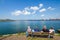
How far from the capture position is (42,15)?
5898 millimetres

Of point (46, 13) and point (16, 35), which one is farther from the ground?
point (46, 13)

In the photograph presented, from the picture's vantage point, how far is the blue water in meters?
5.85

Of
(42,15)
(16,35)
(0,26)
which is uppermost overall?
(42,15)

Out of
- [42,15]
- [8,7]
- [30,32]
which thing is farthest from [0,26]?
[42,15]

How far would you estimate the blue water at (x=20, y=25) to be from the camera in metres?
5.85

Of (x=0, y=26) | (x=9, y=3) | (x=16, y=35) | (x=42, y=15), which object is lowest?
(x=16, y=35)

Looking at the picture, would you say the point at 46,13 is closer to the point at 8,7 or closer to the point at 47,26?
the point at 47,26

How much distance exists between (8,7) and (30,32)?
1.29 m

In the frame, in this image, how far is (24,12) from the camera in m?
5.93

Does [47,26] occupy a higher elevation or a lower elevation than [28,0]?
lower

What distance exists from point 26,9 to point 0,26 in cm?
122

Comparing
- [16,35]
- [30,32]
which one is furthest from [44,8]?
[16,35]

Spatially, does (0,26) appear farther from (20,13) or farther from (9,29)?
(20,13)

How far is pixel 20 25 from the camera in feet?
19.5
